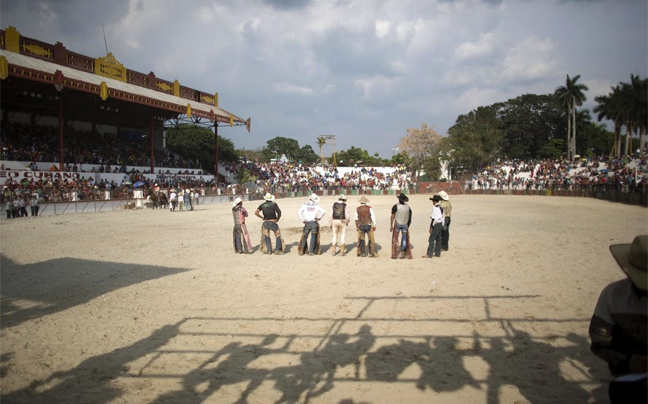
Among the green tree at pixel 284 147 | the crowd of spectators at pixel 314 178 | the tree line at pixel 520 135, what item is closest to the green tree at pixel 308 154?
the green tree at pixel 284 147

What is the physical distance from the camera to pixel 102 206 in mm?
27641

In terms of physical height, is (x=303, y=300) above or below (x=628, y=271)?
below

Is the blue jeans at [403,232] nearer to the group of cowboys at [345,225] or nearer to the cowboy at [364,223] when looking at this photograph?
the group of cowboys at [345,225]

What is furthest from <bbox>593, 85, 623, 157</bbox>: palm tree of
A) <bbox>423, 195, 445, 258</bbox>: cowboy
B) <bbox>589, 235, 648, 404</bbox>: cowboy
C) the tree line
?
<bbox>589, 235, 648, 404</bbox>: cowboy

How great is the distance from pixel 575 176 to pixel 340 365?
4852cm

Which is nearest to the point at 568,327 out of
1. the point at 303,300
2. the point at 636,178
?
the point at 303,300

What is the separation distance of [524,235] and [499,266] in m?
5.67

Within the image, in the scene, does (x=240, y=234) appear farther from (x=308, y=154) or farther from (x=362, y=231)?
(x=308, y=154)

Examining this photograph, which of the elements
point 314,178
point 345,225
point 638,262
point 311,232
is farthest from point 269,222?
point 314,178

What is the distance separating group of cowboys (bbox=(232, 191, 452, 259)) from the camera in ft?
33.9

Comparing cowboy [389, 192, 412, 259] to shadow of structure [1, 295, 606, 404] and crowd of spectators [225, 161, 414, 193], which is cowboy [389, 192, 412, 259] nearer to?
shadow of structure [1, 295, 606, 404]

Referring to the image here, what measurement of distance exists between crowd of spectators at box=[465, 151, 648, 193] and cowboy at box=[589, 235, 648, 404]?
32.1 m

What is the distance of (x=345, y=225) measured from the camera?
36.5 feet

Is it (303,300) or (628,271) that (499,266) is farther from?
(628,271)
